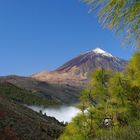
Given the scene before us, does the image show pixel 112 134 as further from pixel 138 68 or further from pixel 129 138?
→ pixel 138 68

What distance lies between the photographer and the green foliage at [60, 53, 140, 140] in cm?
1630

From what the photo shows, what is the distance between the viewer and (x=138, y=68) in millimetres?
17016

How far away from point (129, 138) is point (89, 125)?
15.6 feet

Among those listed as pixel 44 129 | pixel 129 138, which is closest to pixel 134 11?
pixel 129 138

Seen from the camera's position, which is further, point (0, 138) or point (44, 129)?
point (44, 129)

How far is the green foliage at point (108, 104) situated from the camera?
16297 mm

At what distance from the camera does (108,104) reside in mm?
17141

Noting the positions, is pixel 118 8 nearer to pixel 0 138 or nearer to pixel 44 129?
pixel 0 138

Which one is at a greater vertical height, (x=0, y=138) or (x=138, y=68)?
(x=0, y=138)

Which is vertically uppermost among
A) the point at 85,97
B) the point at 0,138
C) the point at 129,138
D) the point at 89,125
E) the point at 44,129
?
the point at 44,129

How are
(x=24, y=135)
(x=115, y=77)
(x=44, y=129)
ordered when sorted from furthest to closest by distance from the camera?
(x=44, y=129), (x=24, y=135), (x=115, y=77)

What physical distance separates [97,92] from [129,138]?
6.16 meters

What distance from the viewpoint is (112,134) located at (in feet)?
41.5

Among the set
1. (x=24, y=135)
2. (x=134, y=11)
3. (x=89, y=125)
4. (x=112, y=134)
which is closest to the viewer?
(x=134, y=11)
